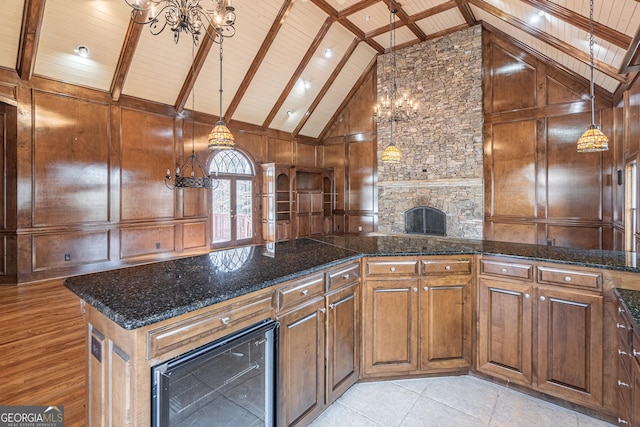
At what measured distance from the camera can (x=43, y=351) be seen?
2846 millimetres

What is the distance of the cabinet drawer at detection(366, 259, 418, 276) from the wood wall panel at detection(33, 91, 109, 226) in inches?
220

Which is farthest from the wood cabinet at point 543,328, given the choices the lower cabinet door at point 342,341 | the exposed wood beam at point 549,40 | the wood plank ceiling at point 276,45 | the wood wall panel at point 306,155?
the wood wall panel at point 306,155

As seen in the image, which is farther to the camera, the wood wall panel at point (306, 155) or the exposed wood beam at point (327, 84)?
the wood wall panel at point (306, 155)

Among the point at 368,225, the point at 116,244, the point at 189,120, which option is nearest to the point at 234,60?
the point at 189,120

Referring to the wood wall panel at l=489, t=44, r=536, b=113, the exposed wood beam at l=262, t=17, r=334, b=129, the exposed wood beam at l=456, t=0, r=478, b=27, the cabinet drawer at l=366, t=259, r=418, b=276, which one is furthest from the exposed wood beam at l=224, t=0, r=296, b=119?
the cabinet drawer at l=366, t=259, r=418, b=276

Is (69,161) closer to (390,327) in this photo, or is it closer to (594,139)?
(390,327)

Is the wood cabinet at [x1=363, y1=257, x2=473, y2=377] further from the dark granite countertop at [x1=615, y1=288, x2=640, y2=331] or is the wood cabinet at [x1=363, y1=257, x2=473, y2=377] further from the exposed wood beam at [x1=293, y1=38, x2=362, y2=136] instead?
the exposed wood beam at [x1=293, y1=38, x2=362, y2=136]

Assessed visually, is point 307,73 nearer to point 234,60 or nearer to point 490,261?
point 234,60

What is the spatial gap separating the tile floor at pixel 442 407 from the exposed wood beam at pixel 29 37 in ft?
20.4

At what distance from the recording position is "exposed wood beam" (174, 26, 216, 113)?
5.66m

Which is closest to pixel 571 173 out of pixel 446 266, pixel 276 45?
pixel 446 266

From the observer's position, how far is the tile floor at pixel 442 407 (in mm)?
2070

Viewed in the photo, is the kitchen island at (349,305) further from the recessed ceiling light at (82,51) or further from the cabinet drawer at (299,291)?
the recessed ceiling light at (82,51)

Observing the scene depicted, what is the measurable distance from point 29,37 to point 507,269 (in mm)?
6786
